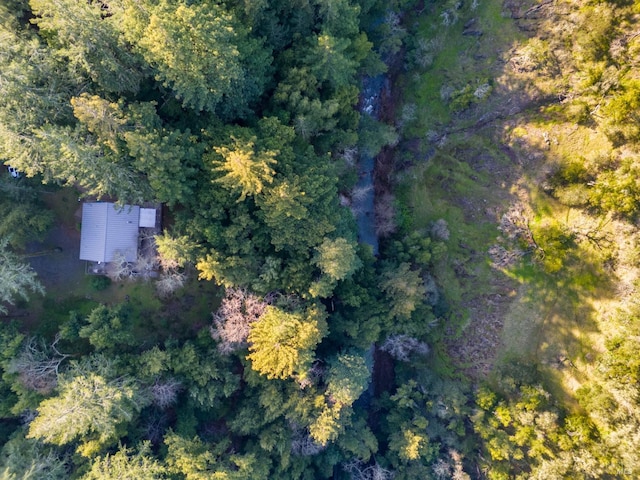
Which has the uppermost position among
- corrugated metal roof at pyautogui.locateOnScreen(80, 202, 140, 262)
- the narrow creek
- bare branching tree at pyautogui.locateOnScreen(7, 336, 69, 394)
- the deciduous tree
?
the narrow creek

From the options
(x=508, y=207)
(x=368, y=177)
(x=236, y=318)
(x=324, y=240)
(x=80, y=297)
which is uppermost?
(x=508, y=207)

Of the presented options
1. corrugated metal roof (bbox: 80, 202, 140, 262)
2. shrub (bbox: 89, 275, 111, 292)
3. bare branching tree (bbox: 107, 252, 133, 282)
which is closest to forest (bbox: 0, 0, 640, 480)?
shrub (bbox: 89, 275, 111, 292)

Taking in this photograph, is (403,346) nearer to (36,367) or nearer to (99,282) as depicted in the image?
(99,282)

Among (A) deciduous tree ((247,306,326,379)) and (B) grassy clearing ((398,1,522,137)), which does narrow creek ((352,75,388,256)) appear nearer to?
(B) grassy clearing ((398,1,522,137))

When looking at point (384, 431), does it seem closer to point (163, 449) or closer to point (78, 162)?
point (163, 449)

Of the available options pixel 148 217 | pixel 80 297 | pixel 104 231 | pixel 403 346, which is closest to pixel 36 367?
pixel 80 297

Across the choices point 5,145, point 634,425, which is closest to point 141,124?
point 5,145
